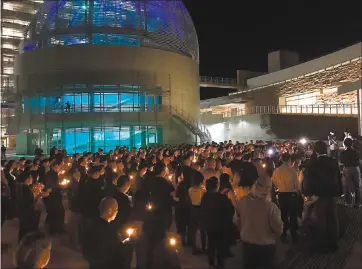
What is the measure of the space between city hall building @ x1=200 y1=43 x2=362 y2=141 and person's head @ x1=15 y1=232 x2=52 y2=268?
23.4 metres

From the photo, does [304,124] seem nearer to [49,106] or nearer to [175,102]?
[175,102]

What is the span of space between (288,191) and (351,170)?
10.4 ft

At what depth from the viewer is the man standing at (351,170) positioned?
849 cm

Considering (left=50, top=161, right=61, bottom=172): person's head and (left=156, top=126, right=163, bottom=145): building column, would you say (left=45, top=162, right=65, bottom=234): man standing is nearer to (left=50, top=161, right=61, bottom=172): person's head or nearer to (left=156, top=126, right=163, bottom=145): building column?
(left=50, top=161, right=61, bottom=172): person's head

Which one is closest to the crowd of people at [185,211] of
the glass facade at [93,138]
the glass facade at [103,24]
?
the glass facade at [93,138]

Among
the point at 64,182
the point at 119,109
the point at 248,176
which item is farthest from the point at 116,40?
the point at 248,176

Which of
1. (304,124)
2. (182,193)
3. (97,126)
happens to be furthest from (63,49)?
(182,193)

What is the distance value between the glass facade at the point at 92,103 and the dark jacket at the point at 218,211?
2405 centimetres

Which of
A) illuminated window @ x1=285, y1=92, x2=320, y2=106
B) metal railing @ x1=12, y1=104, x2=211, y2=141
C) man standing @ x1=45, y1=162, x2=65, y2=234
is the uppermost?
illuminated window @ x1=285, y1=92, x2=320, y2=106

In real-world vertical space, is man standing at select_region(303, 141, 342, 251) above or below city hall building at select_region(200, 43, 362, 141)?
below

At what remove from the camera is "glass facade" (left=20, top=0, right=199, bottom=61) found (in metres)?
29.3

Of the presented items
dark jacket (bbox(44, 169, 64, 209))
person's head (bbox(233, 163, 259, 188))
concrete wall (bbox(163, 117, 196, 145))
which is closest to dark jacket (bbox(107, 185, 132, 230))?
person's head (bbox(233, 163, 259, 188))

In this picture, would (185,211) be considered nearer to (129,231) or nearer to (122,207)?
(122,207)

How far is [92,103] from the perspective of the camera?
2817cm
